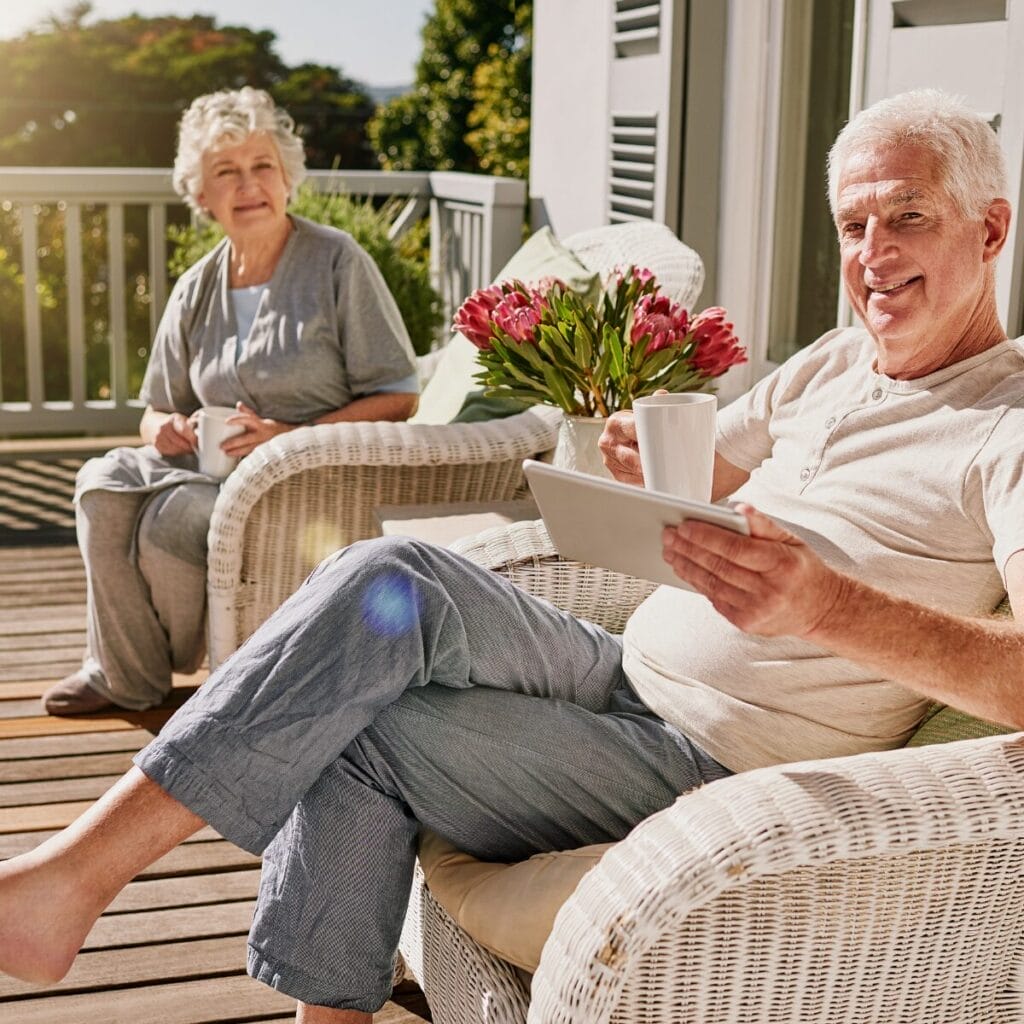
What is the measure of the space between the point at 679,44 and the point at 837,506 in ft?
7.00

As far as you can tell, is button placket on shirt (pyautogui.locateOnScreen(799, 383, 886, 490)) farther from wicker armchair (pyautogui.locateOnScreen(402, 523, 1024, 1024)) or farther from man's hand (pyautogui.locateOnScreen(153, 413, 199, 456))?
man's hand (pyautogui.locateOnScreen(153, 413, 199, 456))

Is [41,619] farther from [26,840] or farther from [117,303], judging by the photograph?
[117,303]

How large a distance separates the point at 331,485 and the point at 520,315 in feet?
2.41

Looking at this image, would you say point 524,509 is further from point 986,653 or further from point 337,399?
point 986,653

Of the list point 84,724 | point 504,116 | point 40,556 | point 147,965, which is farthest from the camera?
point 504,116

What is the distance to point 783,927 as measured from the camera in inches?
49.9

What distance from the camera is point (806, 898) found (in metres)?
1.26

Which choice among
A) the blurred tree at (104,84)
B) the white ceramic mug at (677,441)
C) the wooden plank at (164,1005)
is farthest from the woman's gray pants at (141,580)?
the blurred tree at (104,84)

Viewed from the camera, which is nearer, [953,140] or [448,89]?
[953,140]

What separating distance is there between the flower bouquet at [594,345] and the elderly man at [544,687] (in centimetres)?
46

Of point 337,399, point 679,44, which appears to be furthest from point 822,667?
point 679,44

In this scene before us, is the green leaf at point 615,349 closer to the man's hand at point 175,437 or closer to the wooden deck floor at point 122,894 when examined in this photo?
the wooden deck floor at point 122,894

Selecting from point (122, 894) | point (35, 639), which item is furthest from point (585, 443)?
point (35, 639)

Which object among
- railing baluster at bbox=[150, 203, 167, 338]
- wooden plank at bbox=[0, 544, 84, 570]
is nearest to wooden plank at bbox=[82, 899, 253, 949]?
wooden plank at bbox=[0, 544, 84, 570]
